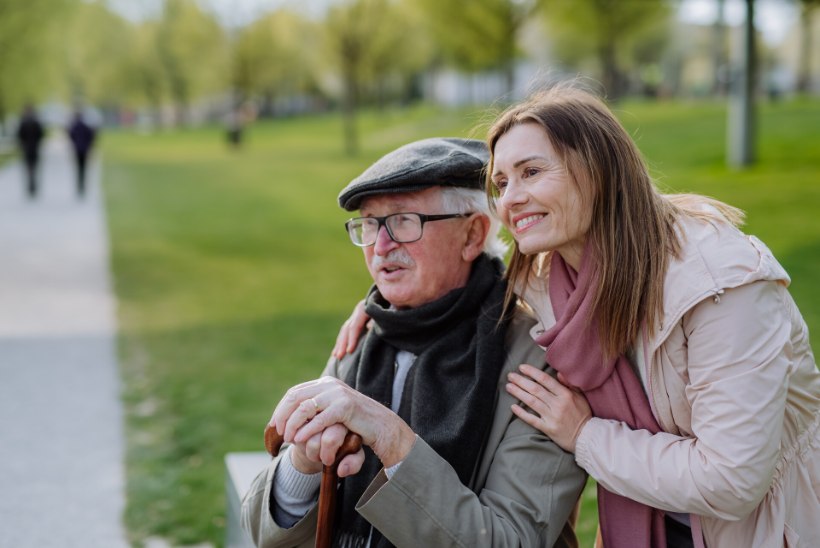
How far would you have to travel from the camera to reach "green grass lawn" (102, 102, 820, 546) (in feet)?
16.6

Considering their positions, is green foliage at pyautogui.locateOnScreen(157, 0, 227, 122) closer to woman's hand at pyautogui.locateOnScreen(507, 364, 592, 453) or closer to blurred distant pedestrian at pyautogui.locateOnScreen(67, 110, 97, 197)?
blurred distant pedestrian at pyautogui.locateOnScreen(67, 110, 97, 197)

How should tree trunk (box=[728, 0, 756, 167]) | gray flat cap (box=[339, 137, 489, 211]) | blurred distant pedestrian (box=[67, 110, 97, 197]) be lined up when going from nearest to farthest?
1. gray flat cap (box=[339, 137, 489, 211])
2. tree trunk (box=[728, 0, 756, 167])
3. blurred distant pedestrian (box=[67, 110, 97, 197])

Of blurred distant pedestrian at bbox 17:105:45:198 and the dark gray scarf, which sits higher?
blurred distant pedestrian at bbox 17:105:45:198

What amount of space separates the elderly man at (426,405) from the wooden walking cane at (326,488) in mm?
29

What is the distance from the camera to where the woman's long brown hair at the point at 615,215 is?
2053 mm

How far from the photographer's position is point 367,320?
2742 millimetres

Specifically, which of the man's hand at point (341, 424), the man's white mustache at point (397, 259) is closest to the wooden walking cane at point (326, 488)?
the man's hand at point (341, 424)

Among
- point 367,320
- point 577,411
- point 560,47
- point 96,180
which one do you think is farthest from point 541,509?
point 560,47

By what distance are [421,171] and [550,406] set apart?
68 centimetres

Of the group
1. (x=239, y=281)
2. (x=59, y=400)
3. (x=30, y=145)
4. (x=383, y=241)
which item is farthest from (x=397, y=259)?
(x=30, y=145)

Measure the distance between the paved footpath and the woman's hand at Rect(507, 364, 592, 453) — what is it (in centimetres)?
262

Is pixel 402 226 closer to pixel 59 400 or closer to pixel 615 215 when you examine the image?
pixel 615 215

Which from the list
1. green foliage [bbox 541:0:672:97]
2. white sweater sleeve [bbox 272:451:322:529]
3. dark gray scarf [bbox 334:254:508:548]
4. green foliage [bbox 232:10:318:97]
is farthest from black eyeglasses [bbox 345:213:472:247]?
green foliage [bbox 232:10:318:97]

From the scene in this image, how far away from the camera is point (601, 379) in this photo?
7.02 feet
